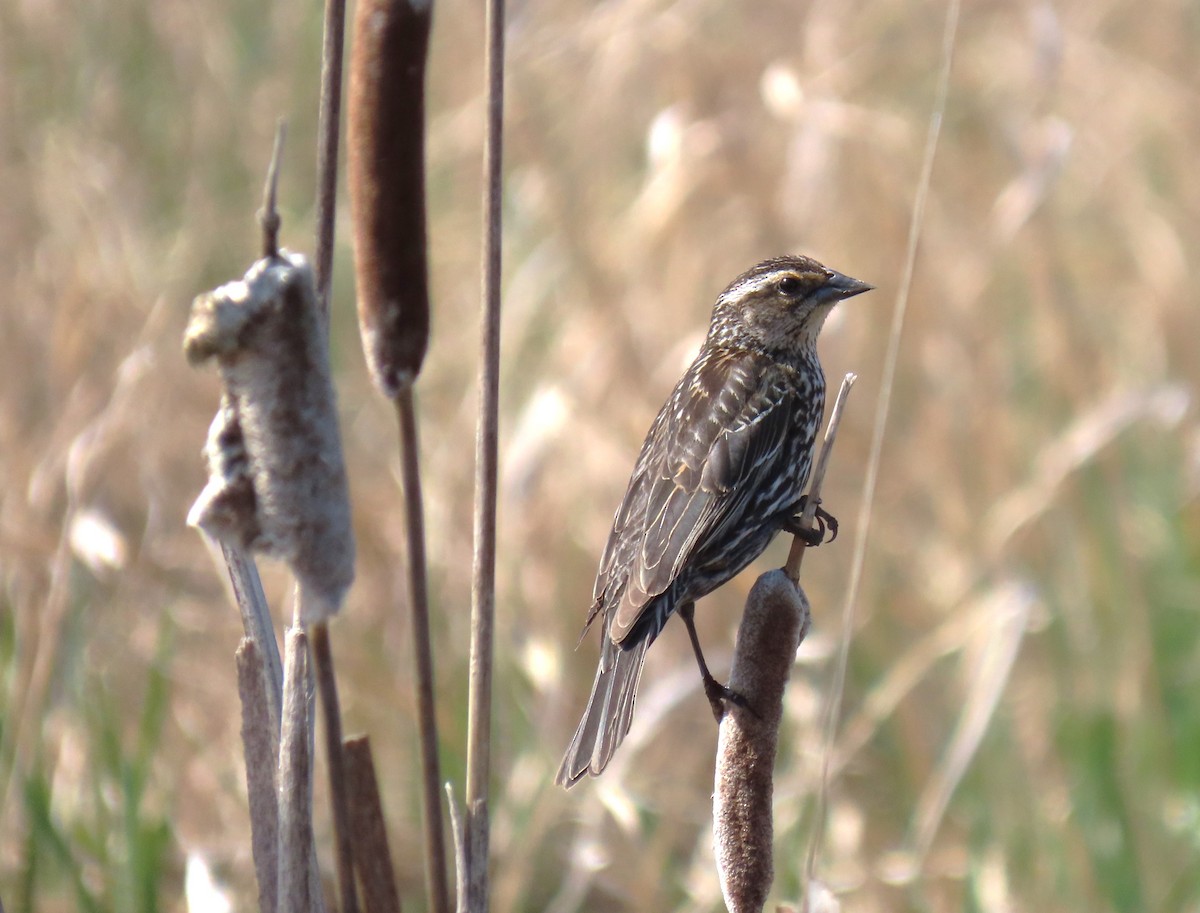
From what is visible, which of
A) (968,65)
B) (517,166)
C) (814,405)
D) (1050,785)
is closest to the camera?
(814,405)

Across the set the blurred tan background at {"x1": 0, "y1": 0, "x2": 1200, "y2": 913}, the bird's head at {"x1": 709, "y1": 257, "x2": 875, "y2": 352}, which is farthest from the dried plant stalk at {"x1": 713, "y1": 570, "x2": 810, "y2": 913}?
the blurred tan background at {"x1": 0, "y1": 0, "x2": 1200, "y2": 913}

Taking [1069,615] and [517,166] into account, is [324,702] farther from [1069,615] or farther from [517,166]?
[517,166]

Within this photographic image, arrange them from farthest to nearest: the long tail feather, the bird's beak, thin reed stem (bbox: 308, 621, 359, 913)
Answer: the bird's beak < the long tail feather < thin reed stem (bbox: 308, 621, 359, 913)

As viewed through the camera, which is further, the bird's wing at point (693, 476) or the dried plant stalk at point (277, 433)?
the bird's wing at point (693, 476)

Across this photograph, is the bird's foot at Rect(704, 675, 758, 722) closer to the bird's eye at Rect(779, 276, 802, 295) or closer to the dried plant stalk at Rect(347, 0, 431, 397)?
the dried plant stalk at Rect(347, 0, 431, 397)

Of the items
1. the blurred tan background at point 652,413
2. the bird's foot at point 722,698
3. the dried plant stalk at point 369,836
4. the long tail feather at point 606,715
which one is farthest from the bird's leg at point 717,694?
the blurred tan background at point 652,413

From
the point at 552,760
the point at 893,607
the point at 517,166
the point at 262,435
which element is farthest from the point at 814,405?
the point at 517,166

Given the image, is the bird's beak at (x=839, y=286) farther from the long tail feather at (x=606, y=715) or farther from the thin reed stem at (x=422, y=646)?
the thin reed stem at (x=422, y=646)
